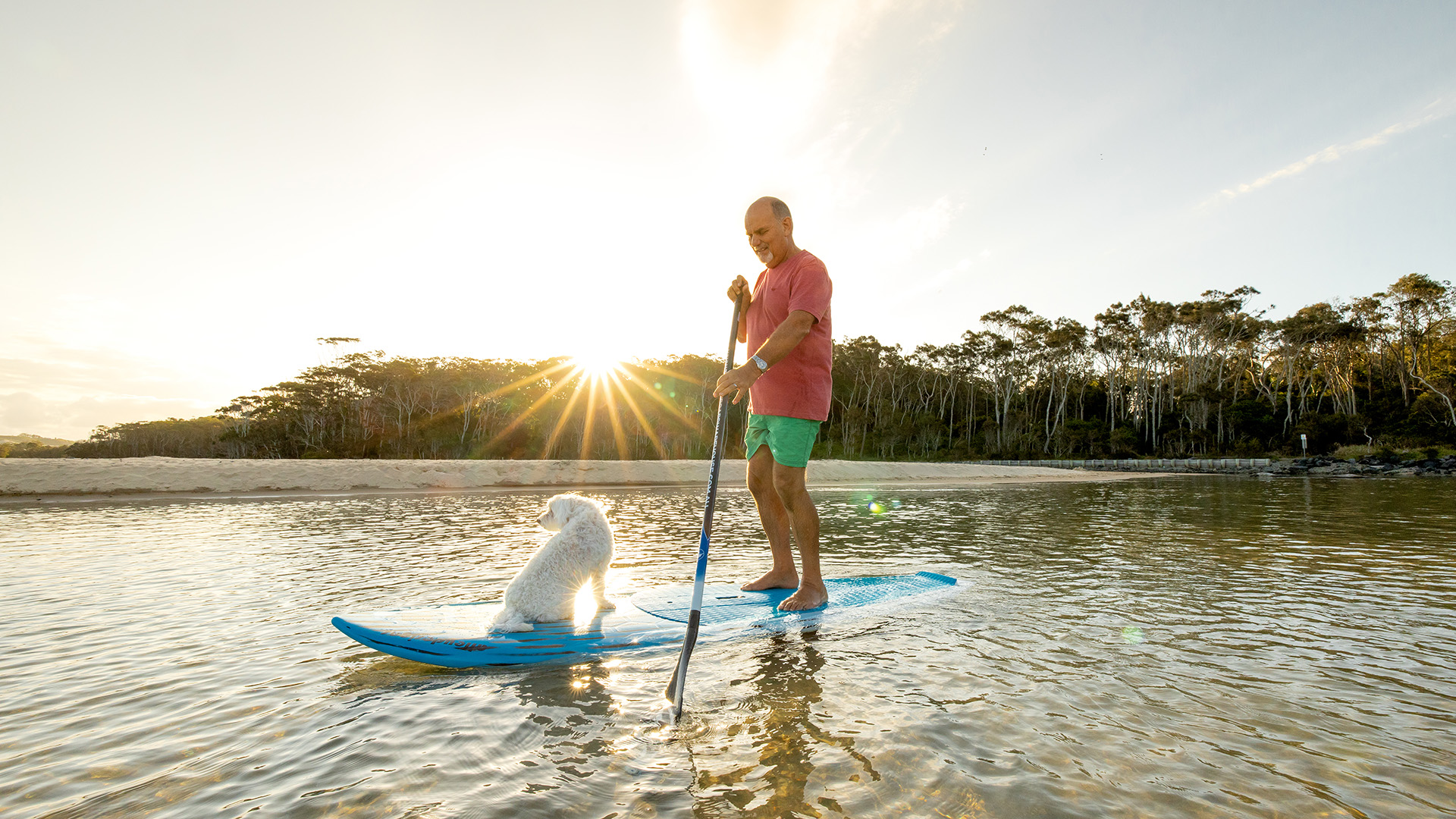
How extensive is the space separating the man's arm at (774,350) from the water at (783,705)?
1.53 m

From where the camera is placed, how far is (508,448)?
162ft

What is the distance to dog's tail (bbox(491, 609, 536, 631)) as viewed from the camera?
3.41m

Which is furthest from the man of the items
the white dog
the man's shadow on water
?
the white dog

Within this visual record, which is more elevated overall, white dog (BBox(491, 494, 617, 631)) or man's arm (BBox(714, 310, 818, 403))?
man's arm (BBox(714, 310, 818, 403))

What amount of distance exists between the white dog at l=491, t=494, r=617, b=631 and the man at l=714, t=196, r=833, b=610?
120 centimetres

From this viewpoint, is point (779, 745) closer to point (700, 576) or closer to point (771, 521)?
point (700, 576)

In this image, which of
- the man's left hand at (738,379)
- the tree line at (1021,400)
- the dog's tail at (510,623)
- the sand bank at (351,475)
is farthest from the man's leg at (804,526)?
the tree line at (1021,400)

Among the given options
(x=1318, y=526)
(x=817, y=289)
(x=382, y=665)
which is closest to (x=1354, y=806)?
(x=817, y=289)

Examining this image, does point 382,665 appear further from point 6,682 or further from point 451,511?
point 451,511

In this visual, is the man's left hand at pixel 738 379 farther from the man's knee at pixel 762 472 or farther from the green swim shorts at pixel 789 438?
the man's knee at pixel 762 472

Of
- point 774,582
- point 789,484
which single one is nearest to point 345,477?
point 774,582

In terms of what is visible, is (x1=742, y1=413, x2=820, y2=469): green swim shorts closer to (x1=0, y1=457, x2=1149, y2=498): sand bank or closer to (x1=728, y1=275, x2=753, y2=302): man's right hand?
(x1=728, y1=275, x2=753, y2=302): man's right hand

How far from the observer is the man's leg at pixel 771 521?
467 cm

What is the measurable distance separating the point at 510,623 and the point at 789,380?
2311 millimetres
